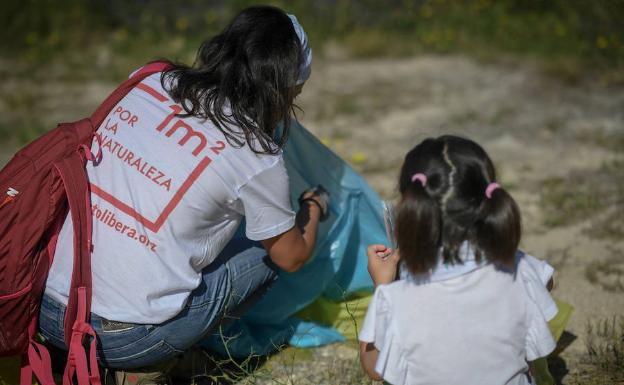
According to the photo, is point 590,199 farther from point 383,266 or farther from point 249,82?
point 249,82

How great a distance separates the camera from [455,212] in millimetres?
1577

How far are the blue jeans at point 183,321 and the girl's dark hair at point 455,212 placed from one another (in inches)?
27.1

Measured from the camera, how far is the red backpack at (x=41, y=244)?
6.27 ft

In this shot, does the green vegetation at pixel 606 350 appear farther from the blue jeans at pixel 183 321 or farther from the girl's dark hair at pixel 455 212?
the blue jeans at pixel 183 321

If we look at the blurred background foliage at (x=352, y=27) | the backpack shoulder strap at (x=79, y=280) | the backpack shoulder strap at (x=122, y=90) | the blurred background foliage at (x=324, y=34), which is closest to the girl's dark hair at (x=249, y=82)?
the backpack shoulder strap at (x=122, y=90)

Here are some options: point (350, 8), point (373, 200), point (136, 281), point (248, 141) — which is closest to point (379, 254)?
point (248, 141)

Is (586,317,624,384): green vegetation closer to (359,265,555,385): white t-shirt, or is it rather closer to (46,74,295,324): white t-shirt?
(359,265,555,385): white t-shirt

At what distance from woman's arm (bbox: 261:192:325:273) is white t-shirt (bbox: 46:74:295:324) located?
0.06m

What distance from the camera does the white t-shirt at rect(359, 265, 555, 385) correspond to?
163cm

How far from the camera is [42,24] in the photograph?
670 cm

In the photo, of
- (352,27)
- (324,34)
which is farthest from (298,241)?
(352,27)

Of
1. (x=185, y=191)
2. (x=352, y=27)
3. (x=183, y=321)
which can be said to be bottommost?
Result: (x=352, y=27)

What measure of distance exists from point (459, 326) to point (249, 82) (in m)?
0.86

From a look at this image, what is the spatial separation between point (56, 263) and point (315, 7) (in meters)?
4.99
